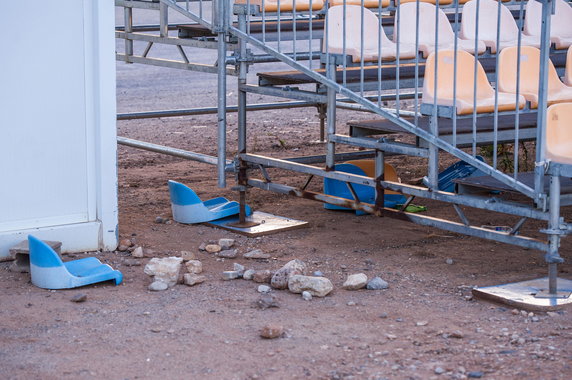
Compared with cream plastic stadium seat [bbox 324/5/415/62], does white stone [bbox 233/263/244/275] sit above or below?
below

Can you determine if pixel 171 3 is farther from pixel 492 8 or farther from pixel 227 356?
pixel 227 356

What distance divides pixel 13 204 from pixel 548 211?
3002 millimetres

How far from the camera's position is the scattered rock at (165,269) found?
5.47 metres

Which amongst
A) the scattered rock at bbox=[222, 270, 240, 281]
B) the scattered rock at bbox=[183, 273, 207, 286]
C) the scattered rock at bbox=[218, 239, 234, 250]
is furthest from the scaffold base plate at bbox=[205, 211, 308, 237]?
the scattered rock at bbox=[183, 273, 207, 286]

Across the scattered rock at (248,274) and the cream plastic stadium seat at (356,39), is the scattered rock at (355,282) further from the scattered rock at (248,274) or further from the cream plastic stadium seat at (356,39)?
the cream plastic stadium seat at (356,39)

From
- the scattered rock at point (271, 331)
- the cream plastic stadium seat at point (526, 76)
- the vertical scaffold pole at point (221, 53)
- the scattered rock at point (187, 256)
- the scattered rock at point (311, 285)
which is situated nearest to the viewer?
the scattered rock at point (271, 331)

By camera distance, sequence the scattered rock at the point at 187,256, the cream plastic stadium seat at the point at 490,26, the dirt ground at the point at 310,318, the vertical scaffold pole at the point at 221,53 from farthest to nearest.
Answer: the cream plastic stadium seat at the point at 490,26
the vertical scaffold pole at the point at 221,53
the scattered rock at the point at 187,256
the dirt ground at the point at 310,318

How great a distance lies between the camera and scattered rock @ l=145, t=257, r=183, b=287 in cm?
547

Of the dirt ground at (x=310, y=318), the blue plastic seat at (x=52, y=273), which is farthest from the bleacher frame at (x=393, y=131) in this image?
the blue plastic seat at (x=52, y=273)

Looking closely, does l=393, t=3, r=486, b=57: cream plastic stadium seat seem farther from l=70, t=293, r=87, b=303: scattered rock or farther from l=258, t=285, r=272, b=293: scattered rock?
l=70, t=293, r=87, b=303: scattered rock

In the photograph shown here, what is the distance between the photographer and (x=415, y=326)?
4.77m

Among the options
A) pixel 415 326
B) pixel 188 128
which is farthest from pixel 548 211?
pixel 188 128

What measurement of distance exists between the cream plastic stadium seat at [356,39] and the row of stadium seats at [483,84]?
54cm

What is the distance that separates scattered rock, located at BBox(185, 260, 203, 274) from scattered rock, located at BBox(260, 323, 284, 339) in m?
1.17
